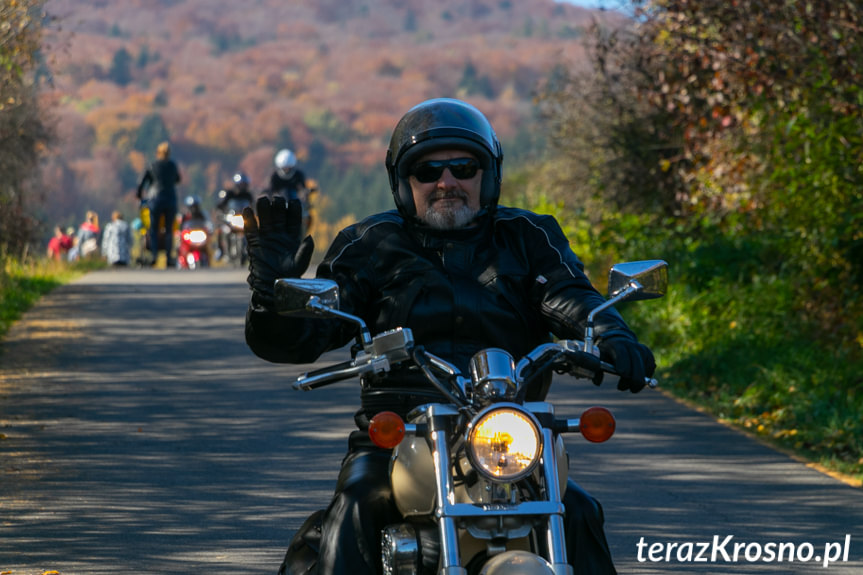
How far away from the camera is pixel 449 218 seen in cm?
461

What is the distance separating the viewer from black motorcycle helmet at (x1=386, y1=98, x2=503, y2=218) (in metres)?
4.55

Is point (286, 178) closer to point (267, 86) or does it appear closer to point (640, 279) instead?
point (640, 279)

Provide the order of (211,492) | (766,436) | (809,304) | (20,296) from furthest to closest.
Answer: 1. (20,296)
2. (809,304)
3. (766,436)
4. (211,492)

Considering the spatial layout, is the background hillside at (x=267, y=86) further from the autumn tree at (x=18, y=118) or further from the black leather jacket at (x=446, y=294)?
the black leather jacket at (x=446, y=294)

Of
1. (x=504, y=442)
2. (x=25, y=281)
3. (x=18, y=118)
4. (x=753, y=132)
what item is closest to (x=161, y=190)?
(x=25, y=281)

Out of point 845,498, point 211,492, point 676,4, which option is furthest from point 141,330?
point 845,498

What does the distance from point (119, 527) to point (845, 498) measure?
3778 mm

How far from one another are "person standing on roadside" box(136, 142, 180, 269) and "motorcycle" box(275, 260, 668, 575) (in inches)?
812

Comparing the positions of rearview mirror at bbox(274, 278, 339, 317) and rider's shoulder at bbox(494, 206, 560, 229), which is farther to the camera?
rider's shoulder at bbox(494, 206, 560, 229)

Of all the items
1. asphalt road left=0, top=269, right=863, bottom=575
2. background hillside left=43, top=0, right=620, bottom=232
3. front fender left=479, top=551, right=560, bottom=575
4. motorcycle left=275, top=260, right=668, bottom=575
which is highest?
background hillside left=43, top=0, right=620, bottom=232

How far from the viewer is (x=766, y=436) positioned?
10.5 metres

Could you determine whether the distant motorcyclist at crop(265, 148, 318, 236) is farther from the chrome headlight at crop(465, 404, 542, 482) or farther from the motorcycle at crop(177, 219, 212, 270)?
the chrome headlight at crop(465, 404, 542, 482)

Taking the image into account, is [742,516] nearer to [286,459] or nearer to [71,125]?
[286,459]

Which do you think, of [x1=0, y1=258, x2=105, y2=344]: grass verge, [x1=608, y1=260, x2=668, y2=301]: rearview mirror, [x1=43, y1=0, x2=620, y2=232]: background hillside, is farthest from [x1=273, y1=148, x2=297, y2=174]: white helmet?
[x1=43, y1=0, x2=620, y2=232]: background hillside
